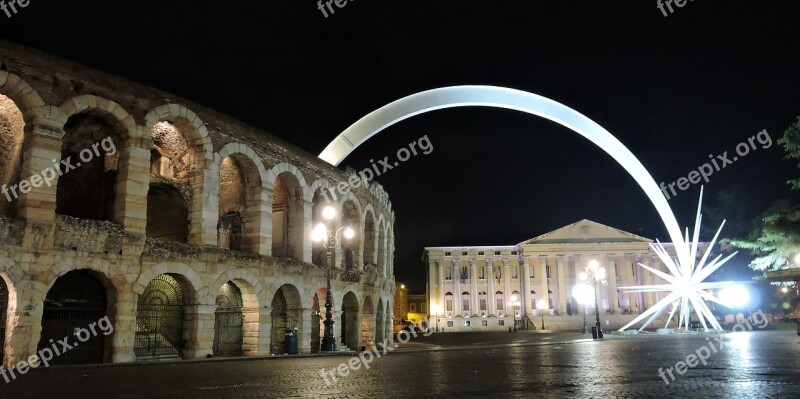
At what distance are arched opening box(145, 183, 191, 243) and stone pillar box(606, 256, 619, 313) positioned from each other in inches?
3187

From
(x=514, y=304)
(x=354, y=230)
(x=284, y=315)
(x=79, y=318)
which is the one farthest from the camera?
(x=514, y=304)

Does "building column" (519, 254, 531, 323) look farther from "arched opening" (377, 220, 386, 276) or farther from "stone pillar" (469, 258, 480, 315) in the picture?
"arched opening" (377, 220, 386, 276)

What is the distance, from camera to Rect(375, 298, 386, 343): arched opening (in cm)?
3553

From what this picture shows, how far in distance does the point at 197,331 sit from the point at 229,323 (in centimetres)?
375

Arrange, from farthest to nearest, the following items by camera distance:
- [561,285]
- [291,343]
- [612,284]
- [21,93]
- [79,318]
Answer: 1. [561,285]
2. [612,284]
3. [291,343]
4. [79,318]
5. [21,93]

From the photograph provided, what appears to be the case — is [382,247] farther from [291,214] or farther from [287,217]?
[291,214]

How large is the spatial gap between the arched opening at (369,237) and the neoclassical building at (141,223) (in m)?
5.21

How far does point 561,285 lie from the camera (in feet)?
319

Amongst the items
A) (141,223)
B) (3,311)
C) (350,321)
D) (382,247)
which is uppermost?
(382,247)

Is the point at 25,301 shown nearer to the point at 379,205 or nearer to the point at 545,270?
the point at 379,205

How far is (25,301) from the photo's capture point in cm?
1741

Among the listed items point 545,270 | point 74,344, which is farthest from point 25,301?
point 545,270

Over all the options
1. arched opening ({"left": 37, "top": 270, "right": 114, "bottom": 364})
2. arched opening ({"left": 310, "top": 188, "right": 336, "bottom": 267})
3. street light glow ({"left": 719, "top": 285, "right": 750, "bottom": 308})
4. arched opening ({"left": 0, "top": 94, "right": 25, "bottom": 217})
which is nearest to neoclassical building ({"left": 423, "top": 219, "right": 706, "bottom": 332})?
street light glow ({"left": 719, "top": 285, "right": 750, "bottom": 308})

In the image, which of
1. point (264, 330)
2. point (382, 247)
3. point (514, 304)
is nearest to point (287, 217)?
point (264, 330)
